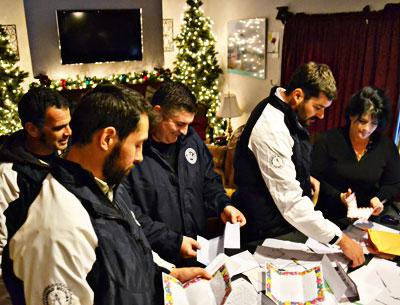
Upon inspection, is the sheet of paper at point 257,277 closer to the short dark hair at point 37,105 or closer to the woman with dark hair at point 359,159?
the woman with dark hair at point 359,159

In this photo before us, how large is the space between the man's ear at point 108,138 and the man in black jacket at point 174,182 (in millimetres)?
711

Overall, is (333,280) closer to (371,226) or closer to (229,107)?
(371,226)

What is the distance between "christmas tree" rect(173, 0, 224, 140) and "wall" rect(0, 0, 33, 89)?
2403 mm

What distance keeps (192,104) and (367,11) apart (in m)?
2.76

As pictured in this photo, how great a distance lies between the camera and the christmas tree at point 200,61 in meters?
6.28

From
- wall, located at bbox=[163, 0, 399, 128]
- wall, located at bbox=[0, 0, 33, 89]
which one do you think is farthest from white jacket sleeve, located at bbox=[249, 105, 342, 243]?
wall, located at bbox=[0, 0, 33, 89]

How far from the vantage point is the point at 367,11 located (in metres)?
3.62

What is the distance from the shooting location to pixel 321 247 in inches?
66.3

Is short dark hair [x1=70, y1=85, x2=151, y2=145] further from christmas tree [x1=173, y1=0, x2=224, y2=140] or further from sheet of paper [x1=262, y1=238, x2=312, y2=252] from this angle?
christmas tree [x1=173, y1=0, x2=224, y2=140]

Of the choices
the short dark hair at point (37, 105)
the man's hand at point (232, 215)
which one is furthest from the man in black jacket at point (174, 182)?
the short dark hair at point (37, 105)

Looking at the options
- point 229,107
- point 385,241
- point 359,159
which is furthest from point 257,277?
point 229,107

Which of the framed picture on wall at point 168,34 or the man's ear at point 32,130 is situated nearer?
the man's ear at point 32,130

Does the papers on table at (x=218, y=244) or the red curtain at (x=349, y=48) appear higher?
the red curtain at (x=349, y=48)

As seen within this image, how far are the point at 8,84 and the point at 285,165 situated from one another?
4684 mm
